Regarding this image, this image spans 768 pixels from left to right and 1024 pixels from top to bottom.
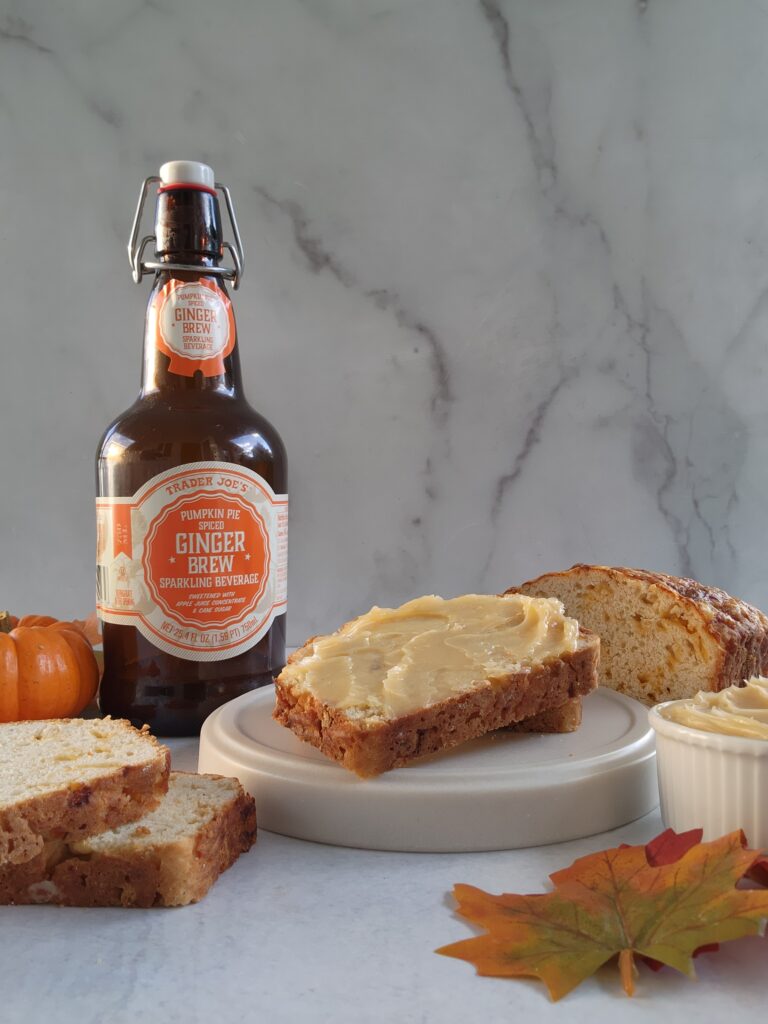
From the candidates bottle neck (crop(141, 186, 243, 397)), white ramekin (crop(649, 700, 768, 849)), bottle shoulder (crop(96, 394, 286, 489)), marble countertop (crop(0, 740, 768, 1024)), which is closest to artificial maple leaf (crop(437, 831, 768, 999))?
marble countertop (crop(0, 740, 768, 1024))

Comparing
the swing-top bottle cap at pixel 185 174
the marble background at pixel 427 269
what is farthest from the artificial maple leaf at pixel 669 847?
the marble background at pixel 427 269

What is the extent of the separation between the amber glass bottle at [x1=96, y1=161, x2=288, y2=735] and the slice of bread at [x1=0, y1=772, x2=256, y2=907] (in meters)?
0.60

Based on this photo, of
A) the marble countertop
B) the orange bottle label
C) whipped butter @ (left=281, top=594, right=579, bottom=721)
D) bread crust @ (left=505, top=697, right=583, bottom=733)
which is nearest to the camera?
the marble countertop

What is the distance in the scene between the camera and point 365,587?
9.88 feet

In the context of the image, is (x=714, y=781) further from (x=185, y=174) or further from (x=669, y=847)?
(x=185, y=174)

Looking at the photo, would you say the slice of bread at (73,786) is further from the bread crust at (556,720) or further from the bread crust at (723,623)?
the bread crust at (723,623)

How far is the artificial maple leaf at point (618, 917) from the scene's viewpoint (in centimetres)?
97

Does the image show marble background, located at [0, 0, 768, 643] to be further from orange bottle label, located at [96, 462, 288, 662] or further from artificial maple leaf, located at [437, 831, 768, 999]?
artificial maple leaf, located at [437, 831, 768, 999]

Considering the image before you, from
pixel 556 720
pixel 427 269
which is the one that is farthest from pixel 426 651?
pixel 427 269

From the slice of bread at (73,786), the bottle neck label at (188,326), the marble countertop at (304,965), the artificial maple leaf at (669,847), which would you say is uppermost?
the bottle neck label at (188,326)

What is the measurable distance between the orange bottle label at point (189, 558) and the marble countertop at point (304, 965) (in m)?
0.62

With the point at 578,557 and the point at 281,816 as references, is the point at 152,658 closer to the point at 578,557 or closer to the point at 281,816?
the point at 281,816

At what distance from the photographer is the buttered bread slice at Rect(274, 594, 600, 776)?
138cm

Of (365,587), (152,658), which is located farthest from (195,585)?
(365,587)
